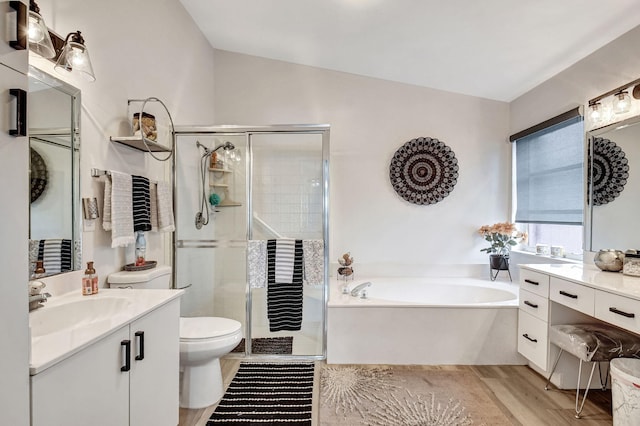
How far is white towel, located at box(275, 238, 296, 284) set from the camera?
269 cm

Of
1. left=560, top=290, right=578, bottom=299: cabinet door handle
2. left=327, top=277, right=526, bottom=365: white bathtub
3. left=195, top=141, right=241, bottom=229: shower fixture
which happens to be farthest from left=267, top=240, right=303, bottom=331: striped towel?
left=560, top=290, right=578, bottom=299: cabinet door handle

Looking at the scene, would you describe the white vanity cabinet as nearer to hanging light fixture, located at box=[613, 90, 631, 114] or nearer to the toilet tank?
the toilet tank

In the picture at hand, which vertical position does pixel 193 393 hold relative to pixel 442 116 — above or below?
below

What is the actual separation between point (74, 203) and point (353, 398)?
196 centimetres

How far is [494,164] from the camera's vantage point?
3596mm

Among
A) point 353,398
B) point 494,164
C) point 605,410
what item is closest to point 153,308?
point 353,398

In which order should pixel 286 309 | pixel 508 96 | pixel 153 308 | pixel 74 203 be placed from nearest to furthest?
pixel 153 308 → pixel 74 203 → pixel 286 309 → pixel 508 96

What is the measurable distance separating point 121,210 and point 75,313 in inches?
26.5

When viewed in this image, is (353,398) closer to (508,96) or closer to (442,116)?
(442,116)

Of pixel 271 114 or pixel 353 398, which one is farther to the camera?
pixel 271 114

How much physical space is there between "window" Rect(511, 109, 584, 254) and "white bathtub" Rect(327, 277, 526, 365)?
35.2 inches

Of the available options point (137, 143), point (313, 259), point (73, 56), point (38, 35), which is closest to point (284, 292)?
point (313, 259)

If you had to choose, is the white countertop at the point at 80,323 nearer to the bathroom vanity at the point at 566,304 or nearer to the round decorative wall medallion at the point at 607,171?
the bathroom vanity at the point at 566,304

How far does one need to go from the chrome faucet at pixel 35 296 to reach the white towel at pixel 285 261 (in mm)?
1540
